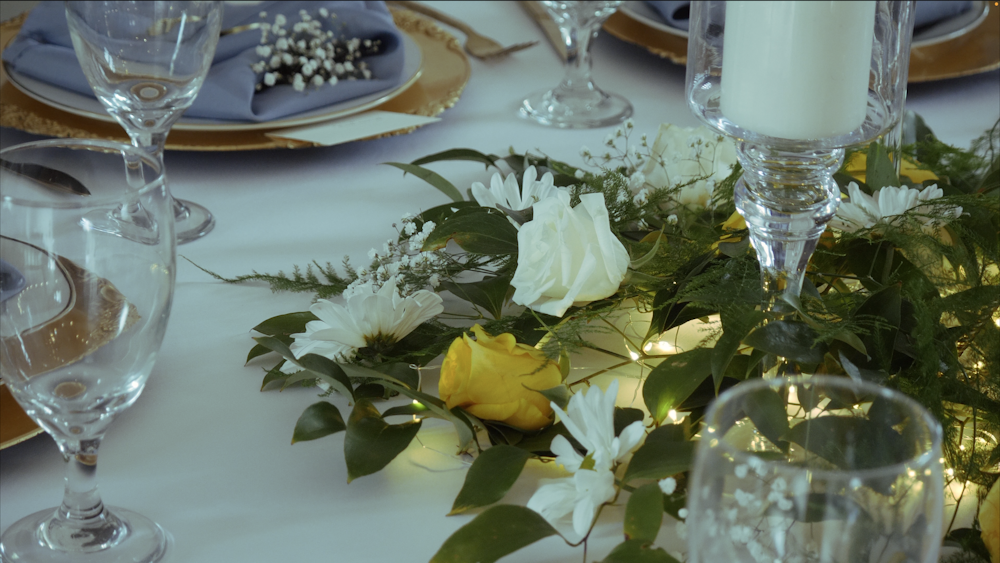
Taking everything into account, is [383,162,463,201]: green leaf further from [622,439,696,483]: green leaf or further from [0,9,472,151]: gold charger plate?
[622,439,696,483]: green leaf

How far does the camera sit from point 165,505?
0.44m

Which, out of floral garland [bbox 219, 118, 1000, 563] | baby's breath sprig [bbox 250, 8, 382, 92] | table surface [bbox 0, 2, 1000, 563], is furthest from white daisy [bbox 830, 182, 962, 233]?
baby's breath sprig [bbox 250, 8, 382, 92]

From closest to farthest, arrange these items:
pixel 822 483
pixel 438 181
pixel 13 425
→ 1. pixel 822 483
2. pixel 13 425
3. pixel 438 181

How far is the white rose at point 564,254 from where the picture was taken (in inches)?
18.1

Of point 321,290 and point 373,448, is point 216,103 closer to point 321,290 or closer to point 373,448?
point 321,290

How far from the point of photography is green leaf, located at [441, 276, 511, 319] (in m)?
0.53

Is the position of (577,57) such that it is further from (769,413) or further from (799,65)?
(769,413)

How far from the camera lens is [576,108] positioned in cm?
→ 98

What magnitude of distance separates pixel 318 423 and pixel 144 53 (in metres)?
0.35

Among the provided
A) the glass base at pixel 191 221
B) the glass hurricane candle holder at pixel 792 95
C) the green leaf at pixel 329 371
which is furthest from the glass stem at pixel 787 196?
the glass base at pixel 191 221

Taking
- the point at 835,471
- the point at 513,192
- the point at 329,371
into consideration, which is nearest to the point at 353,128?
the point at 513,192

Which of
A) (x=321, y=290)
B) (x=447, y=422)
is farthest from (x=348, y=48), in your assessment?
(x=447, y=422)

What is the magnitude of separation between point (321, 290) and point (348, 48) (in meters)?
0.43

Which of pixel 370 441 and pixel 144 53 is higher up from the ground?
pixel 144 53
